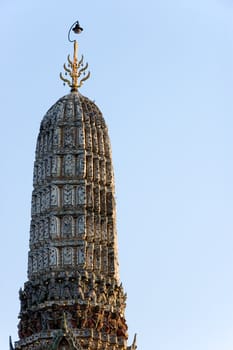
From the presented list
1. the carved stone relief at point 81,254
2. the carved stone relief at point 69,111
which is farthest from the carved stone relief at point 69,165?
the carved stone relief at point 81,254

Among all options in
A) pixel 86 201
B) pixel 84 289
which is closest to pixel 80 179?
pixel 86 201

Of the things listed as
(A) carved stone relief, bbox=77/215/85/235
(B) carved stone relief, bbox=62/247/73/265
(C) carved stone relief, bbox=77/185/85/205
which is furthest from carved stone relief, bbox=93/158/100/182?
(B) carved stone relief, bbox=62/247/73/265

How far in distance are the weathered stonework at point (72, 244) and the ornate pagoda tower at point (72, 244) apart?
5 cm

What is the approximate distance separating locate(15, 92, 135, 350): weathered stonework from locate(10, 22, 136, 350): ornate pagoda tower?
0.16 ft

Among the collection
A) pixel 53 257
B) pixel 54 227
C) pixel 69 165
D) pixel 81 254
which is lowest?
pixel 53 257

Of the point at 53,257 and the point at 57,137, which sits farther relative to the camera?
the point at 57,137

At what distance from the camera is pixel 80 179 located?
220ft

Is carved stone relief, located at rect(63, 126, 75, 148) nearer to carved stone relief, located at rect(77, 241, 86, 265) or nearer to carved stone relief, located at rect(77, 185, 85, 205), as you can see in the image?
carved stone relief, located at rect(77, 185, 85, 205)

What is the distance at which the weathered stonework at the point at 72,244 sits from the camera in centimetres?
6334

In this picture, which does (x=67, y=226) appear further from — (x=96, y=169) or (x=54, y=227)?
(x=96, y=169)

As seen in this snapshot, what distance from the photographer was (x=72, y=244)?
213 ft

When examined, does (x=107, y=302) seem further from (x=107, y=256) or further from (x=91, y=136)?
(x=91, y=136)

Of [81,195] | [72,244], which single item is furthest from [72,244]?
[81,195]

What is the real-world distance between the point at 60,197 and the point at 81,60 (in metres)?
9.44
